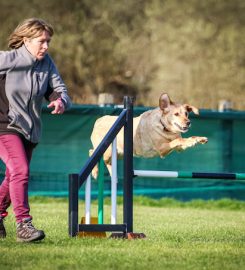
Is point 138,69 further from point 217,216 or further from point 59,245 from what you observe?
point 59,245

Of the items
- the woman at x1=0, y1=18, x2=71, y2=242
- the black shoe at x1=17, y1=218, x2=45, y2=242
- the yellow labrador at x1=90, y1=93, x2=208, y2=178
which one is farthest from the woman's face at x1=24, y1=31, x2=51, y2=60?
the yellow labrador at x1=90, y1=93, x2=208, y2=178

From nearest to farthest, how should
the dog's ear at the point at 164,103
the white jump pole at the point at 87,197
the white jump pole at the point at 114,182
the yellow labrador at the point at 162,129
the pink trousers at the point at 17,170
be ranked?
the pink trousers at the point at 17,170 < the white jump pole at the point at 87,197 < the white jump pole at the point at 114,182 < the yellow labrador at the point at 162,129 < the dog's ear at the point at 164,103

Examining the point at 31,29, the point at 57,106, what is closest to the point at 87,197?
the point at 57,106

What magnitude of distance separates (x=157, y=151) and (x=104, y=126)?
90 centimetres

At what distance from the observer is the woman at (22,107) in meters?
5.58

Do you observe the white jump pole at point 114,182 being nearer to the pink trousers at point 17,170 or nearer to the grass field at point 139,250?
the grass field at point 139,250

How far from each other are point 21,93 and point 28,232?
0.94 m

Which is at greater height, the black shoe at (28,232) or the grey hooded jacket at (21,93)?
the grey hooded jacket at (21,93)

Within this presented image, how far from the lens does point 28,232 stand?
5.61 meters

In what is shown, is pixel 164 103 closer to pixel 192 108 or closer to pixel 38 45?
pixel 192 108

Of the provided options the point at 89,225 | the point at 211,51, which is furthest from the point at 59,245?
the point at 211,51

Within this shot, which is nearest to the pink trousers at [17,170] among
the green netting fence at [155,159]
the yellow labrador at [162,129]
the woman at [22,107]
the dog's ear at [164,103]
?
the woman at [22,107]

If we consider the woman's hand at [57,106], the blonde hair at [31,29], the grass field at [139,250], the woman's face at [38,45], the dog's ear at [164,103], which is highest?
the blonde hair at [31,29]

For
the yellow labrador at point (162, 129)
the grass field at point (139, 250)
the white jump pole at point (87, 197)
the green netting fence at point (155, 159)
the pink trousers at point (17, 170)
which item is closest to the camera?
the grass field at point (139, 250)
